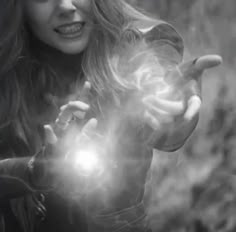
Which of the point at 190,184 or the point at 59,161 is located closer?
the point at 59,161

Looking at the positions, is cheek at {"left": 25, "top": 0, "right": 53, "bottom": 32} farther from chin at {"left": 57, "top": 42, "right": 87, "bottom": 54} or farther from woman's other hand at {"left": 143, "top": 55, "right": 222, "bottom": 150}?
woman's other hand at {"left": 143, "top": 55, "right": 222, "bottom": 150}

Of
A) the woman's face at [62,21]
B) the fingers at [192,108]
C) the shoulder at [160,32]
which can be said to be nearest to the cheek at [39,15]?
the woman's face at [62,21]

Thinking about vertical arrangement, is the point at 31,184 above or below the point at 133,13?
below

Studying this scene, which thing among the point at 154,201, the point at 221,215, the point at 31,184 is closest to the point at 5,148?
the point at 31,184

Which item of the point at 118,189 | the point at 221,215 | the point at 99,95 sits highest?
the point at 99,95

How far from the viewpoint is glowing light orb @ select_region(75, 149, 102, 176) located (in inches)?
21.5

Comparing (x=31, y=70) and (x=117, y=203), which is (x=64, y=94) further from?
(x=117, y=203)

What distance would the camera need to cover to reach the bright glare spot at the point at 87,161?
545 mm

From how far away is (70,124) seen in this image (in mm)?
533

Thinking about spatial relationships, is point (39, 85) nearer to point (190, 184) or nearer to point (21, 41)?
point (21, 41)

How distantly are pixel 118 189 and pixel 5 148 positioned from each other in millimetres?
176

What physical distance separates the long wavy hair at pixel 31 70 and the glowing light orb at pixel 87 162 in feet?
0.35

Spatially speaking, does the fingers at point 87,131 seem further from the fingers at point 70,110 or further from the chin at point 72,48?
the chin at point 72,48

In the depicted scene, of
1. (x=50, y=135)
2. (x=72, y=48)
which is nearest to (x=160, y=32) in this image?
(x=72, y=48)
